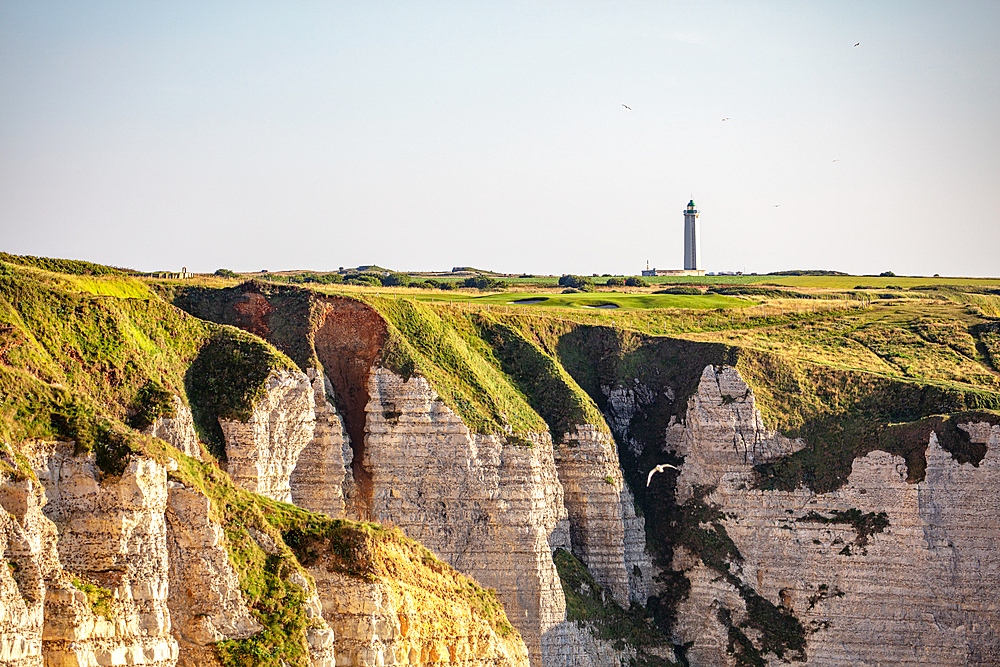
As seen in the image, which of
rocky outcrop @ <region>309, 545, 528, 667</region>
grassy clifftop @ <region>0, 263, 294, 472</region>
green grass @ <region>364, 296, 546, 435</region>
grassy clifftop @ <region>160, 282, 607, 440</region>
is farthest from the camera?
green grass @ <region>364, 296, 546, 435</region>

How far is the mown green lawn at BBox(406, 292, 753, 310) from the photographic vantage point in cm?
8959

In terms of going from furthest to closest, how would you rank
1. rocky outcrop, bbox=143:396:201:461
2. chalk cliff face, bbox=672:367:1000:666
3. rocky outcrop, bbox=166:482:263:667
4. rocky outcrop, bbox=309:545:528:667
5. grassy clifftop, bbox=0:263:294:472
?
chalk cliff face, bbox=672:367:1000:666 → rocky outcrop, bbox=143:396:201:461 → rocky outcrop, bbox=309:545:528:667 → rocky outcrop, bbox=166:482:263:667 → grassy clifftop, bbox=0:263:294:472

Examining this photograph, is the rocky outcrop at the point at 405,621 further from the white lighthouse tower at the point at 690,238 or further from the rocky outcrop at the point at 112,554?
the white lighthouse tower at the point at 690,238

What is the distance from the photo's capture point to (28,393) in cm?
3781

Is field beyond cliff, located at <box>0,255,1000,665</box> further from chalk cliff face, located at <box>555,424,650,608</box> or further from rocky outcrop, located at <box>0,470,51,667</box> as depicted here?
rocky outcrop, located at <box>0,470,51,667</box>

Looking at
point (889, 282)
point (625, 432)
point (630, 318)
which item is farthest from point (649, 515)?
point (889, 282)

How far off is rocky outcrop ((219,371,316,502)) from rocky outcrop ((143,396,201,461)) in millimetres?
5199

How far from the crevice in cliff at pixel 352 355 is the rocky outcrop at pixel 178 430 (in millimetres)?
13313

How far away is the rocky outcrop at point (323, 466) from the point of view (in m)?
57.0

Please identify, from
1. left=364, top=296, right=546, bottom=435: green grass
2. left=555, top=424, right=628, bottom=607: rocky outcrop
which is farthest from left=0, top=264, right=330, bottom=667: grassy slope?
left=555, top=424, right=628, bottom=607: rocky outcrop

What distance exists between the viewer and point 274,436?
179 feet

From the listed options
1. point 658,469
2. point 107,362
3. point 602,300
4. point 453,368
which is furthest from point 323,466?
point 602,300

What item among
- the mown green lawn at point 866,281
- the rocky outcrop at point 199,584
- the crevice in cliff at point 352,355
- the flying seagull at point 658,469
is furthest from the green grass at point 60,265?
the mown green lawn at point 866,281

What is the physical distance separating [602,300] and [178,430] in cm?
5082
